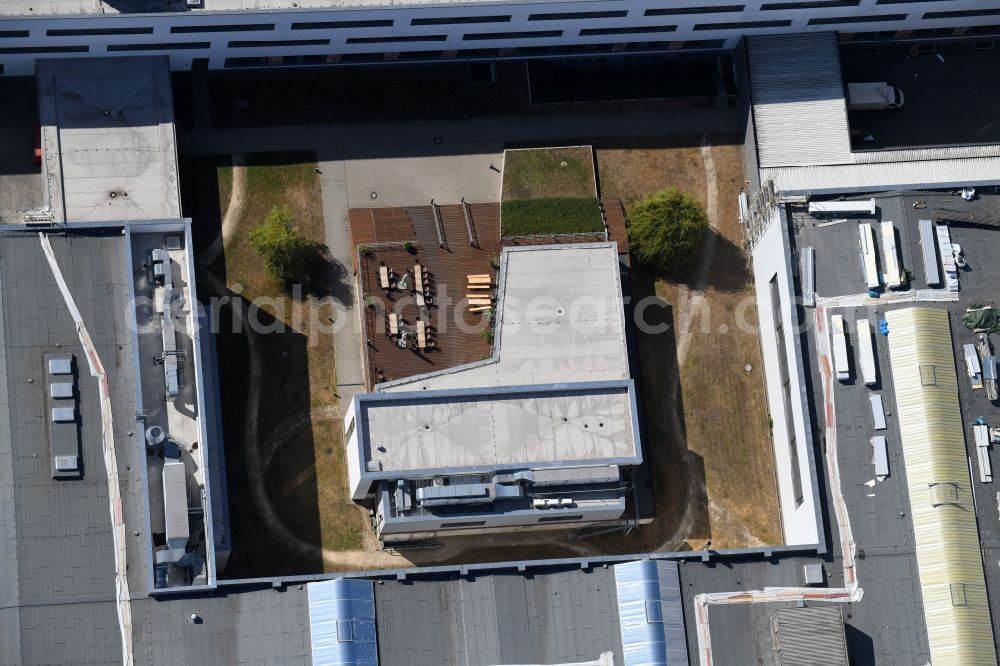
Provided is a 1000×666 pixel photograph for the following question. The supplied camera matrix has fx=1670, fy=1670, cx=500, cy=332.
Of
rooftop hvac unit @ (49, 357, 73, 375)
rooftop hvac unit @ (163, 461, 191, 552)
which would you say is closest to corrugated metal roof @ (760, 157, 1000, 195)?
rooftop hvac unit @ (163, 461, 191, 552)

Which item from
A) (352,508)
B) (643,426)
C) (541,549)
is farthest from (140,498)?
(643,426)

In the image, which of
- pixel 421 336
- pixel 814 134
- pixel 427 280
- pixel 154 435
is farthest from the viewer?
pixel 814 134

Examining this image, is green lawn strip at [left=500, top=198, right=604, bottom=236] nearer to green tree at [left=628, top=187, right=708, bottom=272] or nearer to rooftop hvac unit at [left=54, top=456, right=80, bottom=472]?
green tree at [left=628, top=187, right=708, bottom=272]

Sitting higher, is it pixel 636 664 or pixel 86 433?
pixel 86 433

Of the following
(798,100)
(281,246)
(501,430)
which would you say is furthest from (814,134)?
(281,246)

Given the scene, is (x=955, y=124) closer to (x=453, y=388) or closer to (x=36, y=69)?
(x=453, y=388)

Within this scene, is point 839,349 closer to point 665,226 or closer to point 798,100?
point 665,226

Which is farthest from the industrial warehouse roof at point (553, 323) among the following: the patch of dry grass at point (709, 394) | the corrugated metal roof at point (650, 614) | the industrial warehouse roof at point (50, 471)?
the industrial warehouse roof at point (50, 471)
